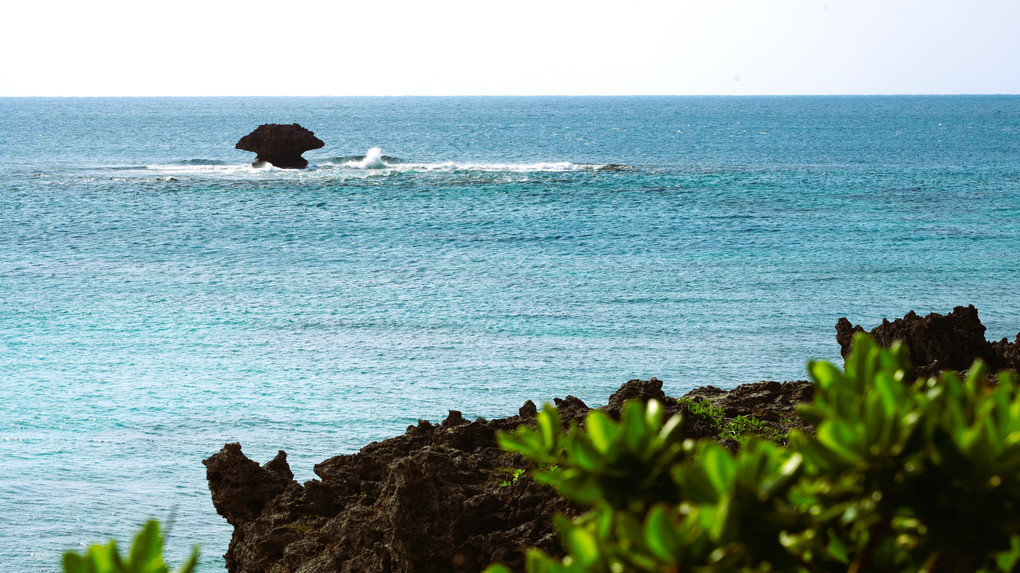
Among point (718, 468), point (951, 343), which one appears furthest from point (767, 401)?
point (718, 468)

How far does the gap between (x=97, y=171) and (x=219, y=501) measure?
59.0 metres

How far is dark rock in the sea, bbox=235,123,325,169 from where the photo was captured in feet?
188

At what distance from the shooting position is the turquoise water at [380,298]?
14.7m

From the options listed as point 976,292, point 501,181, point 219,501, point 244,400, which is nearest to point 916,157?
point 501,181

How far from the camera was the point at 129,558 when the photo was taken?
201cm

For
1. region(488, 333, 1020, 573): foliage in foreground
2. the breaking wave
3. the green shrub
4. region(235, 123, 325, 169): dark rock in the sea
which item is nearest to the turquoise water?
region(235, 123, 325, 169): dark rock in the sea

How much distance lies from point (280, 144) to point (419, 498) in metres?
54.1

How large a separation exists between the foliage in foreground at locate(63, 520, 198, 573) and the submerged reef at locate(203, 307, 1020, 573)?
13.5 ft

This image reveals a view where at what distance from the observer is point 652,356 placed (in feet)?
60.9

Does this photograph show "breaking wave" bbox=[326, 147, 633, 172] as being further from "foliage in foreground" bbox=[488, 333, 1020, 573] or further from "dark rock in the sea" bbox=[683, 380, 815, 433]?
"foliage in foreground" bbox=[488, 333, 1020, 573]

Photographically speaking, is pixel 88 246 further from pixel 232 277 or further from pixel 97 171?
pixel 97 171

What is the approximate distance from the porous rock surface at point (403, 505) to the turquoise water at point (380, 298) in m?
3.15

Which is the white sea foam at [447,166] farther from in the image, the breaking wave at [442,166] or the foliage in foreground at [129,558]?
the foliage in foreground at [129,558]

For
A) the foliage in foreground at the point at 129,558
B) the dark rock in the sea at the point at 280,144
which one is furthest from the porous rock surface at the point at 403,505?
the dark rock in the sea at the point at 280,144
